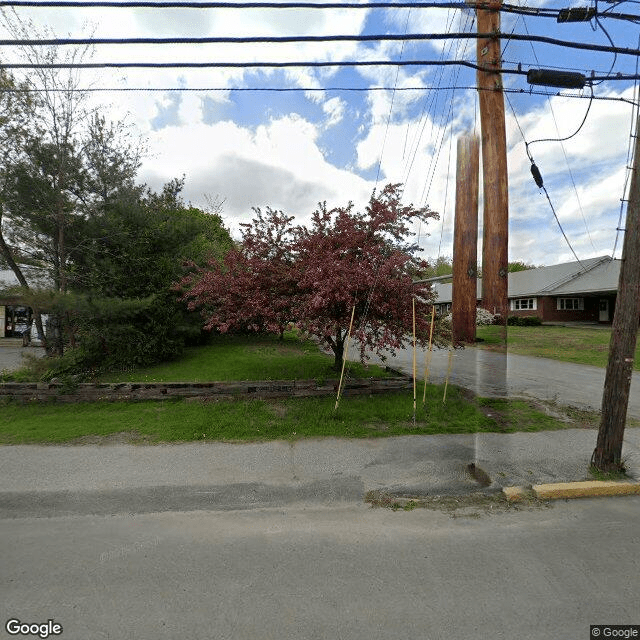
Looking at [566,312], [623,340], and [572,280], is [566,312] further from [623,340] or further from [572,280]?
[623,340]

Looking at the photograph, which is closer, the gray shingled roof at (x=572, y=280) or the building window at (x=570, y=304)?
the gray shingled roof at (x=572, y=280)

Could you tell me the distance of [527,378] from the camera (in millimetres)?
10875

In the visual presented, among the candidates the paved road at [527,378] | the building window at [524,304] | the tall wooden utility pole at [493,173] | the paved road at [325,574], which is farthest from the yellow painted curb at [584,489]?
the building window at [524,304]

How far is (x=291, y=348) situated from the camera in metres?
13.7

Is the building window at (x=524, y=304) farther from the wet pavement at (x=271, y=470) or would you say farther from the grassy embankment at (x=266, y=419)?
the wet pavement at (x=271, y=470)

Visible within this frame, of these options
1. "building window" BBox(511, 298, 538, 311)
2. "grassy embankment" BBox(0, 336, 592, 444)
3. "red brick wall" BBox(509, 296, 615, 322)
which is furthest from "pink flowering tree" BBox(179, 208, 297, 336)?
"building window" BBox(511, 298, 538, 311)

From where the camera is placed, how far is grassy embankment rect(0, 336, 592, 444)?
5758 mm

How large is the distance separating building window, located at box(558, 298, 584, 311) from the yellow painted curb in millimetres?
31443

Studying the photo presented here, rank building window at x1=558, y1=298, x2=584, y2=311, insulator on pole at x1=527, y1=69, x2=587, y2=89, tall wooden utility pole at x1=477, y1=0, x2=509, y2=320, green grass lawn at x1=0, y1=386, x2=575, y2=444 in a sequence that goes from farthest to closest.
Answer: building window at x1=558, y1=298, x2=584, y2=311, green grass lawn at x1=0, y1=386, x2=575, y2=444, tall wooden utility pole at x1=477, y1=0, x2=509, y2=320, insulator on pole at x1=527, y1=69, x2=587, y2=89

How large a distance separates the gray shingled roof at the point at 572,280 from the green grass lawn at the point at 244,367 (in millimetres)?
16074

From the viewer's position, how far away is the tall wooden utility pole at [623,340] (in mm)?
4379

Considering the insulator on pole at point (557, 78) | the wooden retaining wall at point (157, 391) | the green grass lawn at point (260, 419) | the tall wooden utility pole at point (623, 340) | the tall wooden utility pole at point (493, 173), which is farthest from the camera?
the wooden retaining wall at point (157, 391)

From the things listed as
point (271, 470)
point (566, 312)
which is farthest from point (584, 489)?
point (566, 312)

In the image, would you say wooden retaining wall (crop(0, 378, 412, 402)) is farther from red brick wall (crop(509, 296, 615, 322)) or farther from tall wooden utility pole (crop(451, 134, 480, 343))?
red brick wall (crop(509, 296, 615, 322))
